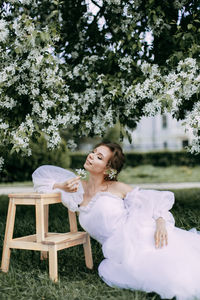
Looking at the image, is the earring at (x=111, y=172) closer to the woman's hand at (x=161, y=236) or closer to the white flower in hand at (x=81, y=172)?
the white flower in hand at (x=81, y=172)

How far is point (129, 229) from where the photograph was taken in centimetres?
314

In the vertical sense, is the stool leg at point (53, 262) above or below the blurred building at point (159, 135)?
below

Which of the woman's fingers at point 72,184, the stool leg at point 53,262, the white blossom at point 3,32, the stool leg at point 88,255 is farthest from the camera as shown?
the white blossom at point 3,32

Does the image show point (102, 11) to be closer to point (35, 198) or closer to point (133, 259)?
point (35, 198)

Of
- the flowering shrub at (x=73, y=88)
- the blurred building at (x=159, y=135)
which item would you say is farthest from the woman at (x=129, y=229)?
the blurred building at (x=159, y=135)

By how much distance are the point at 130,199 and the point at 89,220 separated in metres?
0.36

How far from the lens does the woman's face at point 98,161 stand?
3387mm

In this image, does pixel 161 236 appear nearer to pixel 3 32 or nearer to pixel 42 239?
pixel 42 239

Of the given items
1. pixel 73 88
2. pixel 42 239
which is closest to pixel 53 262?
pixel 42 239

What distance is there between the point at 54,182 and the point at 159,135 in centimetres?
2861

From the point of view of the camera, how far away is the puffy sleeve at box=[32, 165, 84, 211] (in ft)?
11.2

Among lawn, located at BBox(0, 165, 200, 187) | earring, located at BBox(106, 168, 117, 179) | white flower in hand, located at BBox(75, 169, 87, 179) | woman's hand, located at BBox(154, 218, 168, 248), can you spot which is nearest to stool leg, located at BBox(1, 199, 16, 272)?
white flower in hand, located at BBox(75, 169, 87, 179)

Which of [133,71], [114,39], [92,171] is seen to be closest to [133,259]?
[92,171]

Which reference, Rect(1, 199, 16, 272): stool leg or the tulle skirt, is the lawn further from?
the tulle skirt
